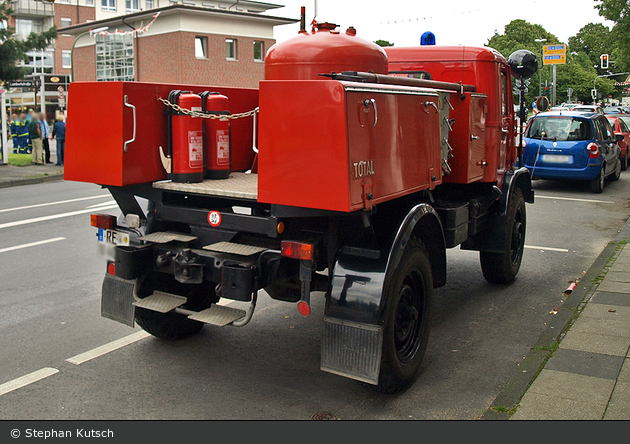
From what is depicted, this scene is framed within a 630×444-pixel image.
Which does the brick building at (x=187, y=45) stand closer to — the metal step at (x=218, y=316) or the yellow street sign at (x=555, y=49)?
the yellow street sign at (x=555, y=49)

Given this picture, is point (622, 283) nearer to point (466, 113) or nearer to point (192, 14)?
point (466, 113)

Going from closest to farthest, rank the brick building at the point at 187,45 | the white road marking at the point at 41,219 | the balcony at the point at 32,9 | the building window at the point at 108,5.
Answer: the white road marking at the point at 41,219, the brick building at the point at 187,45, the balcony at the point at 32,9, the building window at the point at 108,5

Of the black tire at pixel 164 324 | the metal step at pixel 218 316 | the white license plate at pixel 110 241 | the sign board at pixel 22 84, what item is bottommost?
the black tire at pixel 164 324

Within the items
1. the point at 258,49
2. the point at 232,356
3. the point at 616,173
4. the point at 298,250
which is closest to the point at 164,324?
the point at 232,356

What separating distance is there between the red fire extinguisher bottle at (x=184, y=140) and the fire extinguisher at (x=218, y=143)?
14 cm

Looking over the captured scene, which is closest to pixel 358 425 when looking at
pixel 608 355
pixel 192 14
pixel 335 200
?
pixel 335 200

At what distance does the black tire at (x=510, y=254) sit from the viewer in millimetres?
6555

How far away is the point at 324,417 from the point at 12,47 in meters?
19.3

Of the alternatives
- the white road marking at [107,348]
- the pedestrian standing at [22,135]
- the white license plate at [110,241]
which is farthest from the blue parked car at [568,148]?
the pedestrian standing at [22,135]

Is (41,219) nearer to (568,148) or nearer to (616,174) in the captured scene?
(568,148)

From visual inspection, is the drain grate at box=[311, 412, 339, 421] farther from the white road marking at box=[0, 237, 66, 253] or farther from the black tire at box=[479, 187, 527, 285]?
the white road marking at box=[0, 237, 66, 253]

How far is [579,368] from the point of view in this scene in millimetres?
4453

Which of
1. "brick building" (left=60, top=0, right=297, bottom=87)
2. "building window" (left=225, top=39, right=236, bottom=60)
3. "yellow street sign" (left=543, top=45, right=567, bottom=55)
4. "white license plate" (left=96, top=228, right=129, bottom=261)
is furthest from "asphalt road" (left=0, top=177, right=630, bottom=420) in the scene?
"yellow street sign" (left=543, top=45, right=567, bottom=55)

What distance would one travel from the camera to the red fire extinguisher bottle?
14.5ft
